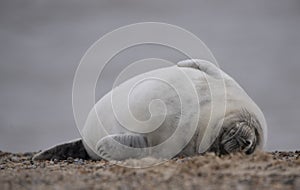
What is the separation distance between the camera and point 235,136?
8156 millimetres

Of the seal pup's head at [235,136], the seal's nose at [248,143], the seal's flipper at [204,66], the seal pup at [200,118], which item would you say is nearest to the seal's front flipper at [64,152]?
the seal pup at [200,118]

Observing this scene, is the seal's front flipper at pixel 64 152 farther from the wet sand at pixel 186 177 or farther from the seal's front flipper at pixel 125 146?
the wet sand at pixel 186 177

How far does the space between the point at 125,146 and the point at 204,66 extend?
69.5 inches

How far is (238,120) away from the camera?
8289 millimetres

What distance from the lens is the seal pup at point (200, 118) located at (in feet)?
26.8

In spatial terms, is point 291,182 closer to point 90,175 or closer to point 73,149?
point 90,175

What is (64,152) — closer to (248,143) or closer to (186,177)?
(248,143)

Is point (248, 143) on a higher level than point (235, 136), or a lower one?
lower

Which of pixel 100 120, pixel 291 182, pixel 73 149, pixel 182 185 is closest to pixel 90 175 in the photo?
pixel 182 185

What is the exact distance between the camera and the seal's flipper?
8.87 m

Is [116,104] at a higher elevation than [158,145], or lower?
higher

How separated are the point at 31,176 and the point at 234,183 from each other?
7.53 ft

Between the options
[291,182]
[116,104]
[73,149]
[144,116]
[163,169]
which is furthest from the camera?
[73,149]

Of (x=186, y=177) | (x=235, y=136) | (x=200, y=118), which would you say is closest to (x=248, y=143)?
(x=235, y=136)
